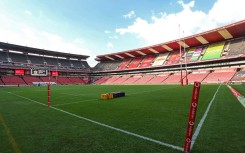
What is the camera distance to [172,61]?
64.8 m

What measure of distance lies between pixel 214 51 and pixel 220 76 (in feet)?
34.2

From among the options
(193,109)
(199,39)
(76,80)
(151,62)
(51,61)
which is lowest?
(193,109)

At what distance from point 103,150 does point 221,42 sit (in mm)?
64026

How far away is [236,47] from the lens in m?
50.7

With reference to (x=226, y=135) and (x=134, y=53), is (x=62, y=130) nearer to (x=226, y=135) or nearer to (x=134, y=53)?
(x=226, y=135)

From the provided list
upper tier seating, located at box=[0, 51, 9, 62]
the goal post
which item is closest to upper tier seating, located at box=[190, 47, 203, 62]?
the goal post

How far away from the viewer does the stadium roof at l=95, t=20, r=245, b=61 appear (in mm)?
49147

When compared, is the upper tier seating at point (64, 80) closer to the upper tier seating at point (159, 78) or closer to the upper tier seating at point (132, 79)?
the upper tier seating at point (132, 79)

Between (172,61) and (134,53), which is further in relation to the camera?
(134,53)

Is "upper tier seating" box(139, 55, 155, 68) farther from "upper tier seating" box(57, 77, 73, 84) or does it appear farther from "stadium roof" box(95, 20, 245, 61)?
"upper tier seating" box(57, 77, 73, 84)

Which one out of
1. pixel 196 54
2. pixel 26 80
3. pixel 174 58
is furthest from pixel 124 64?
pixel 26 80

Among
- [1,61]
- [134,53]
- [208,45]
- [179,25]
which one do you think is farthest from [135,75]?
[1,61]

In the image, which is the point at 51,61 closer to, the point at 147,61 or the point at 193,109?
the point at 147,61

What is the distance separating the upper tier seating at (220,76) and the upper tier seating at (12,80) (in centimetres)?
6720
